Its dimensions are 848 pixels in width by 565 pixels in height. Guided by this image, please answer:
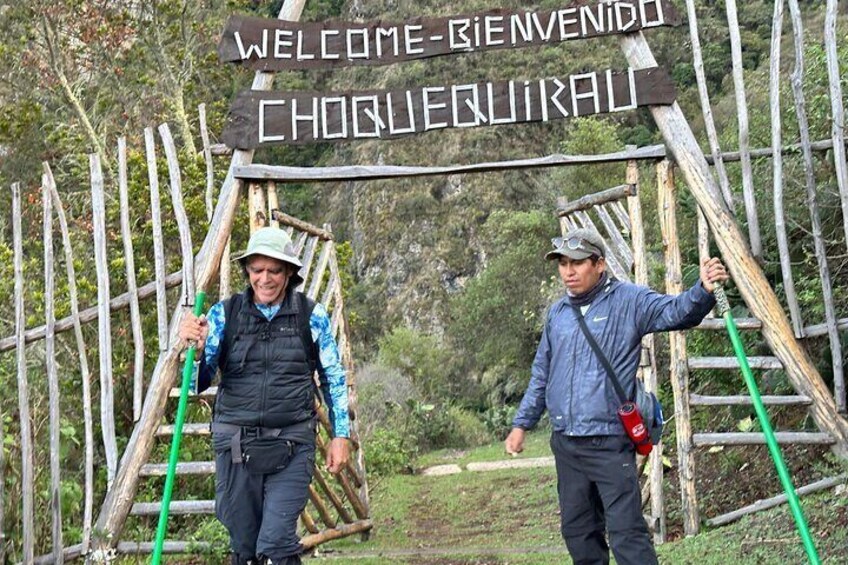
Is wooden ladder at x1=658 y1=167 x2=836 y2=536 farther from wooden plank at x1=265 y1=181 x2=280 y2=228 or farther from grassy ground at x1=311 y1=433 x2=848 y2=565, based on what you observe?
wooden plank at x1=265 y1=181 x2=280 y2=228

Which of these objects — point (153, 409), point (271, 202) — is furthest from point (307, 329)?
point (271, 202)

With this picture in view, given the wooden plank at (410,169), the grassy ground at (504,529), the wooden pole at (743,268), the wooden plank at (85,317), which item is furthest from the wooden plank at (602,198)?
the wooden plank at (85,317)

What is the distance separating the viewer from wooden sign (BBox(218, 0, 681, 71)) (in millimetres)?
6961

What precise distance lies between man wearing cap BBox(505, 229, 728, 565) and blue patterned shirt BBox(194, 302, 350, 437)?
2.30 feet

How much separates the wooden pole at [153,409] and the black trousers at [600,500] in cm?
295

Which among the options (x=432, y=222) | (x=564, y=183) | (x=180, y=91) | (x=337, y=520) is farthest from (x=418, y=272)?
(x=337, y=520)

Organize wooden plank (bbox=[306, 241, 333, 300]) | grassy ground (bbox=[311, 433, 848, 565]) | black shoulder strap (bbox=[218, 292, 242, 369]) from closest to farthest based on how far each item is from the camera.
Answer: black shoulder strap (bbox=[218, 292, 242, 369]), grassy ground (bbox=[311, 433, 848, 565]), wooden plank (bbox=[306, 241, 333, 300])

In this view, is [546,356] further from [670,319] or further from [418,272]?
[418,272]

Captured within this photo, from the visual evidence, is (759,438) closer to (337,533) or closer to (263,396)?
(337,533)

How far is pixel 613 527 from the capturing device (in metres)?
4.00

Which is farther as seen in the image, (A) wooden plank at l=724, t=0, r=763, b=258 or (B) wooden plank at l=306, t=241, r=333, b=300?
(B) wooden plank at l=306, t=241, r=333, b=300

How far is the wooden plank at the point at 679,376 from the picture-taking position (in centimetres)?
666

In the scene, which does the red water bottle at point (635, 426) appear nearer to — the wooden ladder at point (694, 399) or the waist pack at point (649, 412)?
the waist pack at point (649, 412)

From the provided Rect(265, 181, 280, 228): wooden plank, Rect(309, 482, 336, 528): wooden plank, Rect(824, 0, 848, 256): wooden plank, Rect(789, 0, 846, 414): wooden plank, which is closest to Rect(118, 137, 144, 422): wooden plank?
Rect(265, 181, 280, 228): wooden plank
